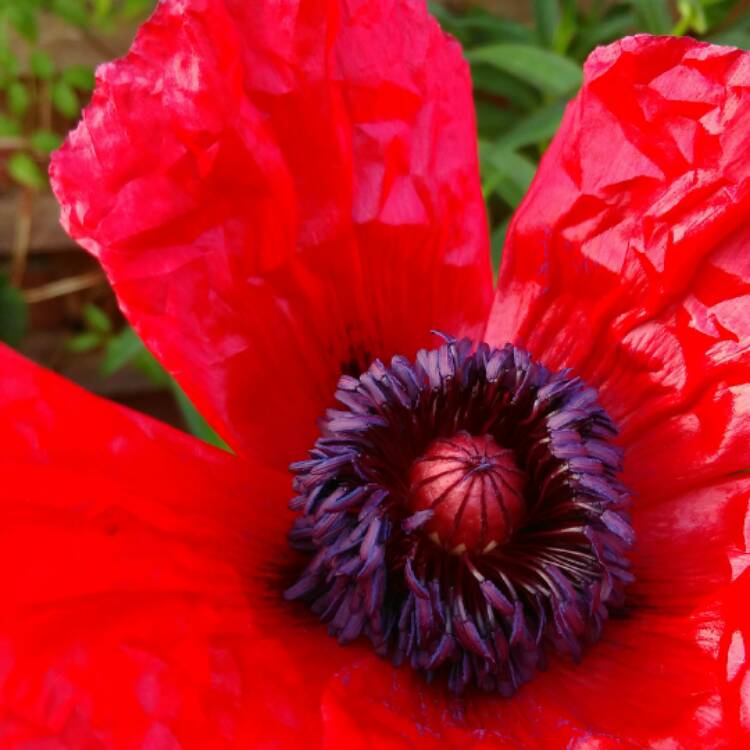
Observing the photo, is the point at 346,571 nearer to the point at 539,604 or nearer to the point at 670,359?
the point at 539,604

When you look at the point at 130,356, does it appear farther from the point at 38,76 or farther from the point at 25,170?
the point at 38,76

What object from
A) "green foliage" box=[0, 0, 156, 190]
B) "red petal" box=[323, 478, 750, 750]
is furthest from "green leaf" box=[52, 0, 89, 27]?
"red petal" box=[323, 478, 750, 750]

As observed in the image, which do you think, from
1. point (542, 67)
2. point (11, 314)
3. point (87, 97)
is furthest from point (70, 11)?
point (542, 67)

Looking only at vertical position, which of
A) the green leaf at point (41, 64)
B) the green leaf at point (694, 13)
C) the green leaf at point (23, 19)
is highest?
the green leaf at point (23, 19)

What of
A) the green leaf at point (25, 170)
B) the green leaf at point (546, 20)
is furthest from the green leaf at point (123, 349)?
the green leaf at point (546, 20)

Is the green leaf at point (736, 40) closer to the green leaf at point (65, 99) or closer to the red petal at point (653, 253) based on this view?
the red petal at point (653, 253)

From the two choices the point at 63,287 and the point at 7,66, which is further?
the point at 63,287
